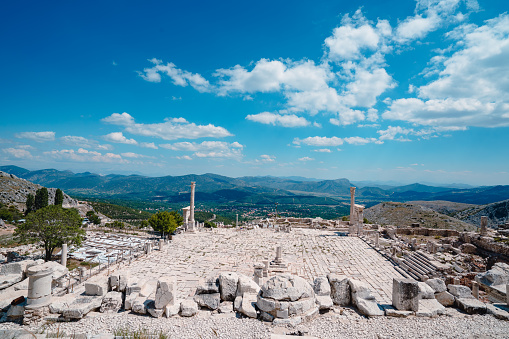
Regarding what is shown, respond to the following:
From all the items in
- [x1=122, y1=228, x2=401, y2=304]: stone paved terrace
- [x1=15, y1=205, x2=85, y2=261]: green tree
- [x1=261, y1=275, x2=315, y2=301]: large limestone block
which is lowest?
[x1=122, y1=228, x2=401, y2=304]: stone paved terrace

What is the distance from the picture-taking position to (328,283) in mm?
9172

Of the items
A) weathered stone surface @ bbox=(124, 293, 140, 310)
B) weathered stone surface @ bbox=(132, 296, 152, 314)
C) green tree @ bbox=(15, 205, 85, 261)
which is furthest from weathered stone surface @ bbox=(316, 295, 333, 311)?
green tree @ bbox=(15, 205, 85, 261)

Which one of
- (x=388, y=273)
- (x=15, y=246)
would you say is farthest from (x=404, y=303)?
(x=15, y=246)

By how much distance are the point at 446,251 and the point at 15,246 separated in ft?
132

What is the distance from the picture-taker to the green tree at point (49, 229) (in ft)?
62.2

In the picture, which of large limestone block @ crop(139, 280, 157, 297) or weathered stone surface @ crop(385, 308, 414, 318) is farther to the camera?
large limestone block @ crop(139, 280, 157, 297)

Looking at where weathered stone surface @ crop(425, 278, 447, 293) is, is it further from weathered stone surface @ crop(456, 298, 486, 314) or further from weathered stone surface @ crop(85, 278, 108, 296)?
weathered stone surface @ crop(85, 278, 108, 296)

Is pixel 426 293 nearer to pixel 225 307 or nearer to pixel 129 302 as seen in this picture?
pixel 225 307

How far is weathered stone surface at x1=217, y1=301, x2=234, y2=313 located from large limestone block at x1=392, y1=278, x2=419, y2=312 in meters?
5.23

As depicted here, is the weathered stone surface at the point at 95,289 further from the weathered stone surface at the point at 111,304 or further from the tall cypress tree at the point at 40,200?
the tall cypress tree at the point at 40,200

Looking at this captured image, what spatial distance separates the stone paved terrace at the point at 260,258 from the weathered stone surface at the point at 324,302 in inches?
148

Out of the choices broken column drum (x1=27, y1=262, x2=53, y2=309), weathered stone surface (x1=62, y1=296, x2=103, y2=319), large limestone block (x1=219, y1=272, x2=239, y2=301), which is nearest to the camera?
weathered stone surface (x1=62, y1=296, x2=103, y2=319)

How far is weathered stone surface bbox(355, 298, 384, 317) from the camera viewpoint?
769cm

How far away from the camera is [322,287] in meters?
8.85
